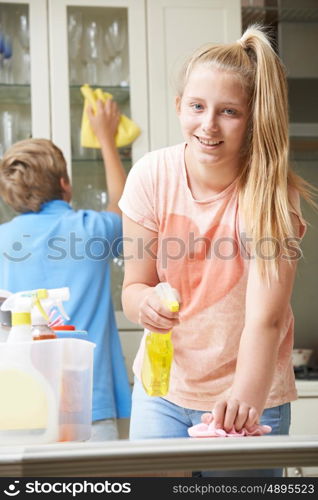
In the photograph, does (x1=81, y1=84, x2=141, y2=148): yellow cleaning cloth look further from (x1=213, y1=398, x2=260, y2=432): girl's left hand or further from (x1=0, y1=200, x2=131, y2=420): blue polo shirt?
(x1=213, y1=398, x2=260, y2=432): girl's left hand

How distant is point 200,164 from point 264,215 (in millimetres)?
172

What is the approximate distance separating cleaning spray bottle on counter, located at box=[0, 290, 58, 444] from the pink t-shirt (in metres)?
0.38

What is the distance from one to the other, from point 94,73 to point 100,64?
0.04 m

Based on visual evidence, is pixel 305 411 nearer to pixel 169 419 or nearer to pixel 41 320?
pixel 169 419

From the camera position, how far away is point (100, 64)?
104 inches

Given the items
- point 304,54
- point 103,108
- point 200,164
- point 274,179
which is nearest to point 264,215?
point 274,179

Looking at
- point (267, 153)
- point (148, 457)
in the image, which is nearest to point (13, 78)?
point (267, 153)

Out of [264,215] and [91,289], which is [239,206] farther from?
[91,289]

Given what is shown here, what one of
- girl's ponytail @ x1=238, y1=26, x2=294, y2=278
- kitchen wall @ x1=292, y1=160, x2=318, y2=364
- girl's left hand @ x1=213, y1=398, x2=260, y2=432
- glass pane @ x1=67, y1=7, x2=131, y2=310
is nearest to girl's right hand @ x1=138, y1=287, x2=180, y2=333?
girl's left hand @ x1=213, y1=398, x2=260, y2=432

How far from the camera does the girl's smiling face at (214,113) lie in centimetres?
126

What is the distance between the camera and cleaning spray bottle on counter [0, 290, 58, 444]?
1020 mm

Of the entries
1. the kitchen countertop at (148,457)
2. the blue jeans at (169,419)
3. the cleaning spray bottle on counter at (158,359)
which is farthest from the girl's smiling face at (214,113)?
the kitchen countertop at (148,457)

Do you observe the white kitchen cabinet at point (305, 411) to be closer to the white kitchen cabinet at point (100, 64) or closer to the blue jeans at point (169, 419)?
the white kitchen cabinet at point (100, 64)
